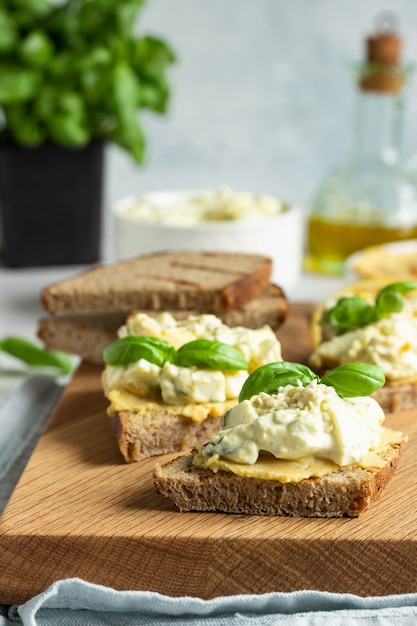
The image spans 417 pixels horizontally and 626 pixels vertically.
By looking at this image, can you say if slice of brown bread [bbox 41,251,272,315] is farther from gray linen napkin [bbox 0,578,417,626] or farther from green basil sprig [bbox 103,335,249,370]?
gray linen napkin [bbox 0,578,417,626]

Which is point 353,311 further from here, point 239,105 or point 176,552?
point 239,105

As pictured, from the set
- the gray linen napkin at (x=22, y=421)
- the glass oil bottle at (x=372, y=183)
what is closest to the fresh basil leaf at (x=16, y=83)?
the glass oil bottle at (x=372, y=183)

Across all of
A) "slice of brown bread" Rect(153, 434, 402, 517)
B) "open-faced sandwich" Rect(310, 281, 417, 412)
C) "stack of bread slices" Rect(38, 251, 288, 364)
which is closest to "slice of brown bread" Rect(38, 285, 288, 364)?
"stack of bread slices" Rect(38, 251, 288, 364)

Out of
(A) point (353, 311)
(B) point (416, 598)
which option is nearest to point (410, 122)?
(A) point (353, 311)

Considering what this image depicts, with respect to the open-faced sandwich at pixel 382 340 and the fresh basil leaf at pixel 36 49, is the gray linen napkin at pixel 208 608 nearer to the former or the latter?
the open-faced sandwich at pixel 382 340

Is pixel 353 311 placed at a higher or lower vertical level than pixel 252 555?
higher
